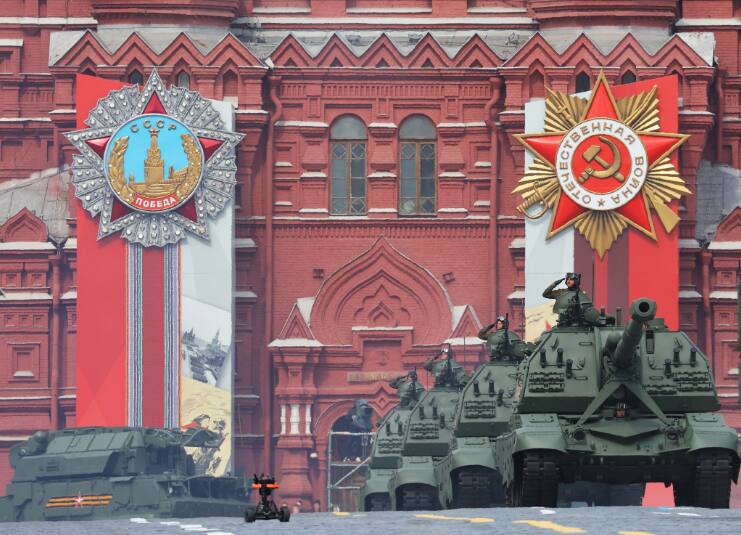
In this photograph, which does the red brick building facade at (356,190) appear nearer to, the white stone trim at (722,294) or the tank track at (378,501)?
the white stone trim at (722,294)

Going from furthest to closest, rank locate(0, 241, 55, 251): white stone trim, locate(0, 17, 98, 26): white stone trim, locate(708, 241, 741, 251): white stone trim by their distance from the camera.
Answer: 1. locate(0, 17, 98, 26): white stone trim
2. locate(0, 241, 55, 251): white stone trim
3. locate(708, 241, 741, 251): white stone trim

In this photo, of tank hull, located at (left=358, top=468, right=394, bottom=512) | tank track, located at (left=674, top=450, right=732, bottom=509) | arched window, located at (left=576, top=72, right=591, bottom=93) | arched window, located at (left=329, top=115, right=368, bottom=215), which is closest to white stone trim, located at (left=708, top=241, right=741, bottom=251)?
arched window, located at (left=576, top=72, right=591, bottom=93)

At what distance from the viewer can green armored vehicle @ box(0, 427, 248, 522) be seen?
5859cm

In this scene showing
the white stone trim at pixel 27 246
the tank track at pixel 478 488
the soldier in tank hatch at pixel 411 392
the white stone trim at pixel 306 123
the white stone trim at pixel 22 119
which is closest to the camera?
the tank track at pixel 478 488

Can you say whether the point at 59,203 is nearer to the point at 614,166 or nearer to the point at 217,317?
the point at 217,317

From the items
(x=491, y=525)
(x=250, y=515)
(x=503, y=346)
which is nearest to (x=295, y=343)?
(x=503, y=346)

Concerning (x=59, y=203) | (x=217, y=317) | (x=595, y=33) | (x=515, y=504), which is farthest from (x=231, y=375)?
(x=515, y=504)

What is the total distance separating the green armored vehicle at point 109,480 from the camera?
58594 mm

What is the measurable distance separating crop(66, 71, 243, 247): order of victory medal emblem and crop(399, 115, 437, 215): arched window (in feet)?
15.9

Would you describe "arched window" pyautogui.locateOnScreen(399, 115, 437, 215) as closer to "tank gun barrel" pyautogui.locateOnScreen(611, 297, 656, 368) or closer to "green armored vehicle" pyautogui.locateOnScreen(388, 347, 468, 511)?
"green armored vehicle" pyautogui.locateOnScreen(388, 347, 468, 511)

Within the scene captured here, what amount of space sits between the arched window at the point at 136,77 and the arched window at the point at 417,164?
6.84 meters

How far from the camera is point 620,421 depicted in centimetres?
3562

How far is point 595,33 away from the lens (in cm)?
6725

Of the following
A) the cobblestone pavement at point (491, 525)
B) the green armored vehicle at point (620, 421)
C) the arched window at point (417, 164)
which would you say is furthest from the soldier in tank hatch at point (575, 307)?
the arched window at point (417, 164)
